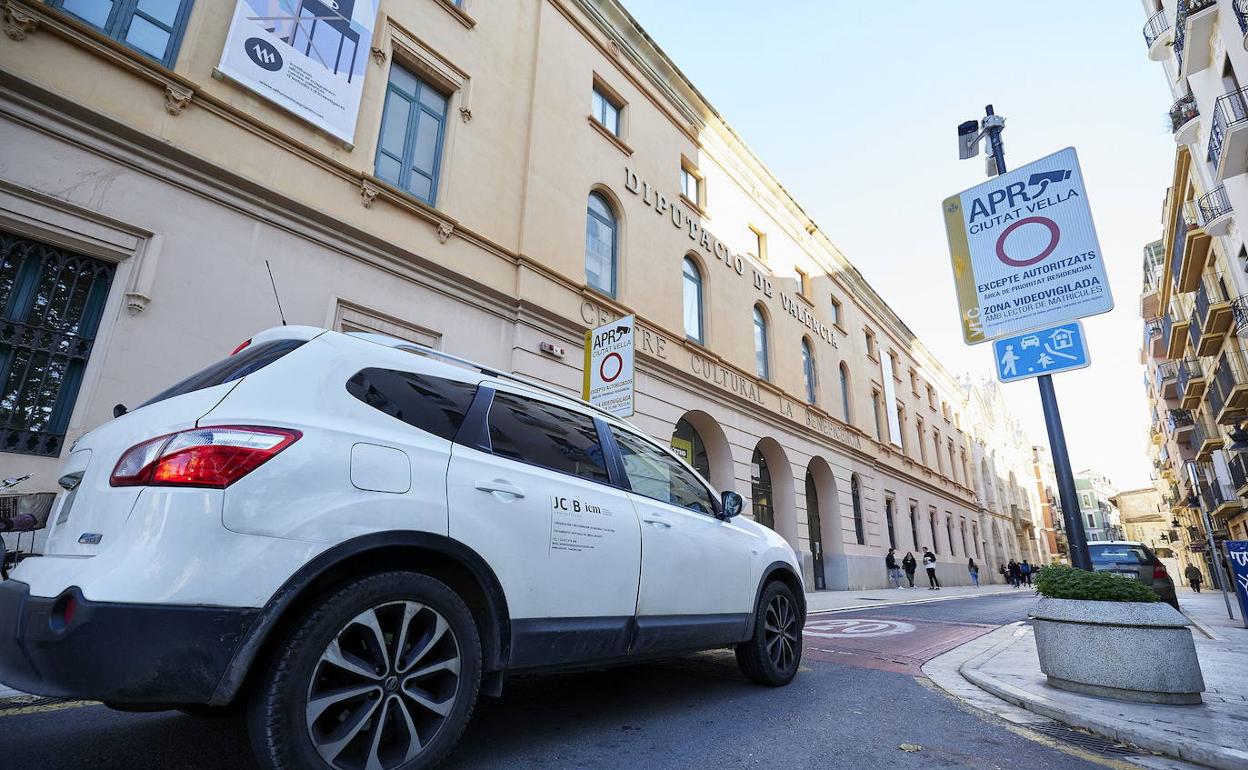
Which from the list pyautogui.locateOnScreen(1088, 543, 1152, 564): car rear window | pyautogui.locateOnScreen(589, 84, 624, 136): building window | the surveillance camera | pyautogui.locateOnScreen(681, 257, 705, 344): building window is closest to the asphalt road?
the surveillance camera

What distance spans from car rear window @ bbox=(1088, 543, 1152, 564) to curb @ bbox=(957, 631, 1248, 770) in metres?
8.60

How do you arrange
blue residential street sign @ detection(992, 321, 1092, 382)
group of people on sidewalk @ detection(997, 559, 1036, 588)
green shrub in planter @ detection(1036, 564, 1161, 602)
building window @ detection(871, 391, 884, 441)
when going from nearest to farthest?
green shrub in planter @ detection(1036, 564, 1161, 602)
blue residential street sign @ detection(992, 321, 1092, 382)
building window @ detection(871, 391, 884, 441)
group of people on sidewalk @ detection(997, 559, 1036, 588)

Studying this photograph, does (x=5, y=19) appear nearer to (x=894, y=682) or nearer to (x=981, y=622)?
(x=894, y=682)

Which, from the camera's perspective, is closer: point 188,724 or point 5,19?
point 188,724

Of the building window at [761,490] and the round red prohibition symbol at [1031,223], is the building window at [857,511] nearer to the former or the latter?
the building window at [761,490]

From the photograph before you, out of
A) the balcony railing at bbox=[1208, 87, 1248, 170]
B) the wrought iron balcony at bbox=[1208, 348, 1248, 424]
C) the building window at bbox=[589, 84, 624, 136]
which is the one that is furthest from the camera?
the wrought iron balcony at bbox=[1208, 348, 1248, 424]

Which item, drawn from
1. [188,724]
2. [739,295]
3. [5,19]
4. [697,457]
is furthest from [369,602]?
[739,295]

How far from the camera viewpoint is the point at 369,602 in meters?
2.15

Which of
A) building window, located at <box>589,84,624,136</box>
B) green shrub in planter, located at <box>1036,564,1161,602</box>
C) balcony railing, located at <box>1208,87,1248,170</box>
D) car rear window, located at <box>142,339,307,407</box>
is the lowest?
green shrub in planter, located at <box>1036,564,1161,602</box>

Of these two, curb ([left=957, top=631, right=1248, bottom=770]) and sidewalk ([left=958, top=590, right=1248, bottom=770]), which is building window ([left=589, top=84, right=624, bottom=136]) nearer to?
sidewalk ([left=958, top=590, right=1248, bottom=770])

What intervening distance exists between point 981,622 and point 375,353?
1109cm

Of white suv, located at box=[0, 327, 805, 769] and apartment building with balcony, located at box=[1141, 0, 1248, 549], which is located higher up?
apartment building with balcony, located at box=[1141, 0, 1248, 549]

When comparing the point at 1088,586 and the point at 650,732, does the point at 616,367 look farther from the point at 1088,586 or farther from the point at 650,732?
the point at 650,732

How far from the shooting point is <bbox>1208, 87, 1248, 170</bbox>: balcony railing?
14.9 m
